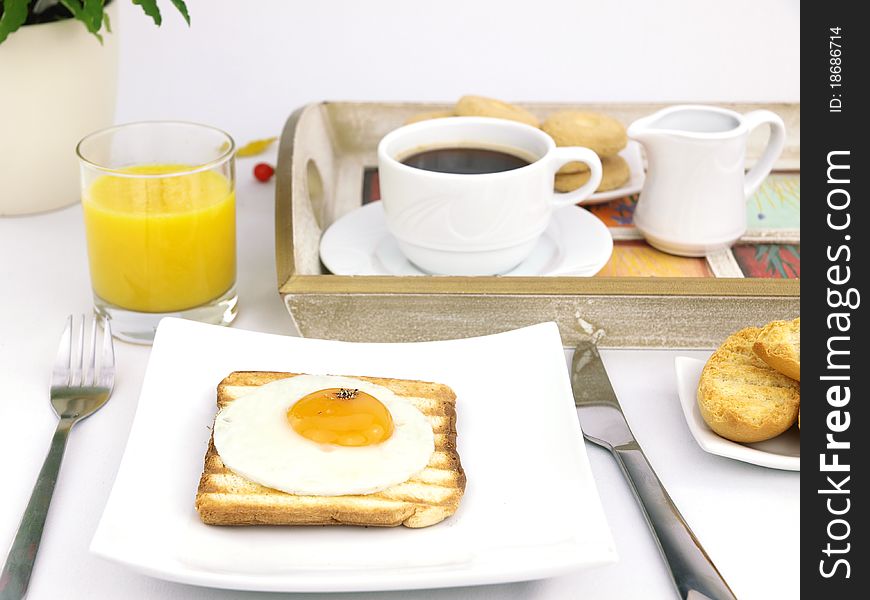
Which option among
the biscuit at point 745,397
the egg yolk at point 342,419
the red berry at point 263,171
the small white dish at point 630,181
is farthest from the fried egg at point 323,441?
the red berry at point 263,171

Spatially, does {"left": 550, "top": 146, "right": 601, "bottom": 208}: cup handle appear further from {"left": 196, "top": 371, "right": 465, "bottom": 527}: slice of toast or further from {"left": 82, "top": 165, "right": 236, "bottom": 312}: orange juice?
{"left": 196, "top": 371, "right": 465, "bottom": 527}: slice of toast

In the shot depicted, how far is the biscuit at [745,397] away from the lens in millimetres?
1138

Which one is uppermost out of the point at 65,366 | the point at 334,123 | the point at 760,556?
the point at 334,123

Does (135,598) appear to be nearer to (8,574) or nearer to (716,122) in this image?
(8,574)

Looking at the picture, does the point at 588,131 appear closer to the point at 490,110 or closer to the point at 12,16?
the point at 490,110

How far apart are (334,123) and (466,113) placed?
28cm

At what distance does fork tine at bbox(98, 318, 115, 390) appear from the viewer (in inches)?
51.9

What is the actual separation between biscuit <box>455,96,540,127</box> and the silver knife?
0.58 meters

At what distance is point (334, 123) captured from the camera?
1.93 metres

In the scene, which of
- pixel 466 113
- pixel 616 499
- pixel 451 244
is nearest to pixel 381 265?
pixel 451 244

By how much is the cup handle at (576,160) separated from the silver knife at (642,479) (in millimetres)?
259

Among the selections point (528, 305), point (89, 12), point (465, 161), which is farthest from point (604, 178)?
point (89, 12)
